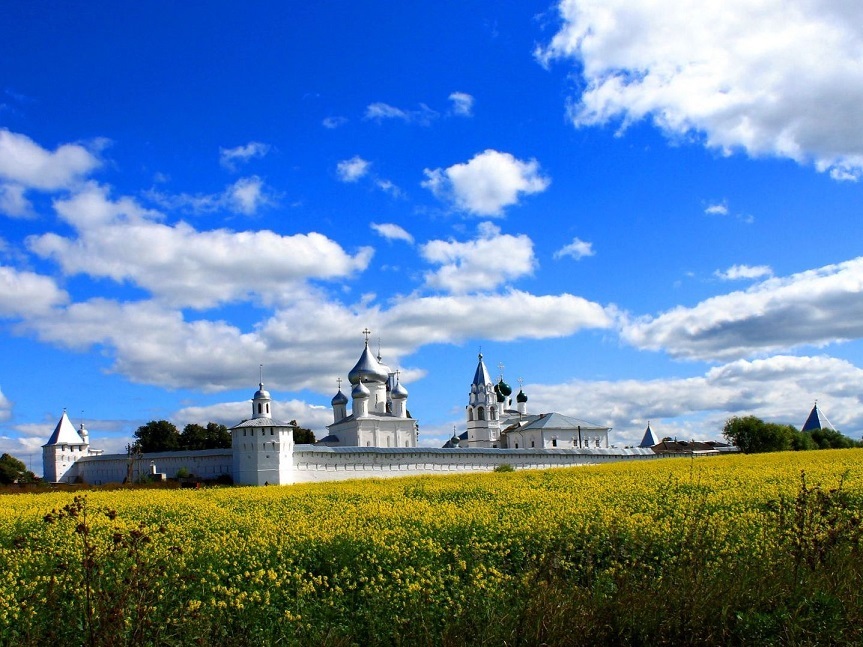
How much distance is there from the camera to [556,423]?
73.4 m

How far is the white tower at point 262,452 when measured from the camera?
5094 centimetres

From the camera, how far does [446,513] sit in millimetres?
13109

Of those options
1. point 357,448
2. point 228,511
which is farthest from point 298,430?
point 228,511

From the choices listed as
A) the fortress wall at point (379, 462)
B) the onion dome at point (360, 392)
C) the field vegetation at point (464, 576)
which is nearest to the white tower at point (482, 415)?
the onion dome at point (360, 392)

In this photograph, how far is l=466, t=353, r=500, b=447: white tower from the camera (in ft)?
248

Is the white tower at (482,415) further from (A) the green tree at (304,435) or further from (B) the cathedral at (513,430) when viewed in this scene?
(A) the green tree at (304,435)

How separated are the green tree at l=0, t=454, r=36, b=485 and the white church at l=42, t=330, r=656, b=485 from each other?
283 cm

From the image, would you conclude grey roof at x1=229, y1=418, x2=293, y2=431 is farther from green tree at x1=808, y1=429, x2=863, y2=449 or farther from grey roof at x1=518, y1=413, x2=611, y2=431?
green tree at x1=808, y1=429, x2=863, y2=449

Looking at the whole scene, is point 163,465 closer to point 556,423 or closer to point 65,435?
point 65,435

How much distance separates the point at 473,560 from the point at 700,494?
7046 millimetres

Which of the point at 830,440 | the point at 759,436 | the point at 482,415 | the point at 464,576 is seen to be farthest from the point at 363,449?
the point at 830,440

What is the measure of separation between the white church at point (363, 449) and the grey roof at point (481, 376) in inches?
3.8

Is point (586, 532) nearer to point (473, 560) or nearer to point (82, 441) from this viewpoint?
point (473, 560)

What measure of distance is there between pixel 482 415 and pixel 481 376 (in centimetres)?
373
